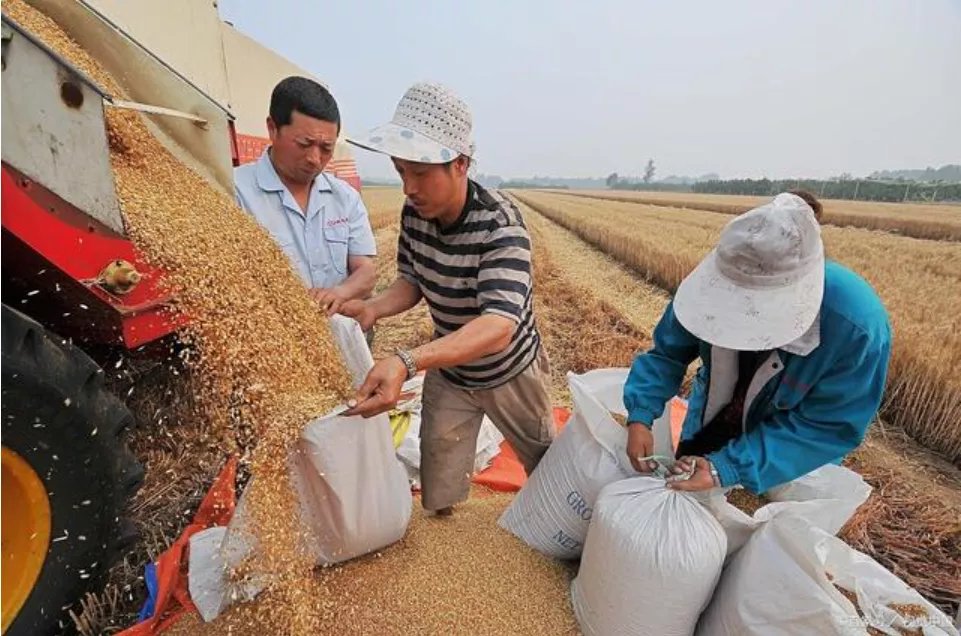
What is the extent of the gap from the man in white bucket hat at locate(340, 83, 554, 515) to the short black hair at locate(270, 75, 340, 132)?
0.55 metres

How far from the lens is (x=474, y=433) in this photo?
7.30ft

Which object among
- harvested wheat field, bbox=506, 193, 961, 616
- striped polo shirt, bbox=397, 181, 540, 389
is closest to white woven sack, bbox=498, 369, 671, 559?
striped polo shirt, bbox=397, 181, 540, 389

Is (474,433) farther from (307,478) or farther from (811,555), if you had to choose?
(811,555)

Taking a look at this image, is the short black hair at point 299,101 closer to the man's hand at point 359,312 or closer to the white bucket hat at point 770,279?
the man's hand at point 359,312

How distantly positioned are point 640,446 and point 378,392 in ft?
2.74

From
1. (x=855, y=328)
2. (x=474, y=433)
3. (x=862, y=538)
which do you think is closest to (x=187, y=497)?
(x=474, y=433)

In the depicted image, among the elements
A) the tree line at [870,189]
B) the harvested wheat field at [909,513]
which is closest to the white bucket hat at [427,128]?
the harvested wheat field at [909,513]

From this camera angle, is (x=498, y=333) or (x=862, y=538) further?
(x=862, y=538)

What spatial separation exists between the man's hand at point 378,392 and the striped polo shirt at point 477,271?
0.34 m

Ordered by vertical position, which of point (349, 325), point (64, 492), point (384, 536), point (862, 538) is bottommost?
point (862, 538)

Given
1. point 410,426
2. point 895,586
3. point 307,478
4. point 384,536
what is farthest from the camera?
point 410,426

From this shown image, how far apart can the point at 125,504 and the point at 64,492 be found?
17 cm

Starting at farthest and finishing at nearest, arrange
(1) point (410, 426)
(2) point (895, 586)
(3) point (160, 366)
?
(1) point (410, 426)
(3) point (160, 366)
(2) point (895, 586)

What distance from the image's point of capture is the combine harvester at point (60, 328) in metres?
1.09
